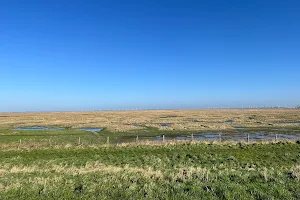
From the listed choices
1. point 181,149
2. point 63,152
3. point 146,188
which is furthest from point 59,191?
point 181,149

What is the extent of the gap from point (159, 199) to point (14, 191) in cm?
555

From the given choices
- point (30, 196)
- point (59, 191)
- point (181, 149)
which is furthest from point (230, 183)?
point (181, 149)

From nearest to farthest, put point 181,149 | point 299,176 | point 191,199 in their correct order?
point 191,199
point 299,176
point 181,149

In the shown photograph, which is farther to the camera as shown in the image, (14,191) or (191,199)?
(14,191)

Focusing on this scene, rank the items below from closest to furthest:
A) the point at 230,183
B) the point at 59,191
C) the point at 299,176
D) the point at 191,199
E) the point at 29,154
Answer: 1. the point at 191,199
2. the point at 59,191
3. the point at 230,183
4. the point at 299,176
5. the point at 29,154

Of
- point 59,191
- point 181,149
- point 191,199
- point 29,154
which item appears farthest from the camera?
point 181,149

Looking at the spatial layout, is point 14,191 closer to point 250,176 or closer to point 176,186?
point 176,186

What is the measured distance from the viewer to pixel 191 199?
8.32 m

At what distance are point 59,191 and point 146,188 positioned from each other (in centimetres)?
330

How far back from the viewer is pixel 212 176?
1145cm

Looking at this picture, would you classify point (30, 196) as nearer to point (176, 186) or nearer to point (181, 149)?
point (176, 186)

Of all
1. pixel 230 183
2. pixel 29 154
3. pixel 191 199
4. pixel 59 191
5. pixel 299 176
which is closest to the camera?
pixel 191 199

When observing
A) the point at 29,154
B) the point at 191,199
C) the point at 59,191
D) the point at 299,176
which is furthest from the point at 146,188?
the point at 29,154

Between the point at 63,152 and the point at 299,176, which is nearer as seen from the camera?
the point at 299,176
